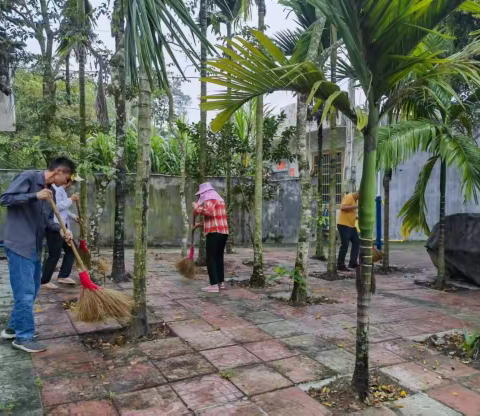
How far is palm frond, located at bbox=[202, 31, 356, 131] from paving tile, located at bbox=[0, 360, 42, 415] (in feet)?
8.33

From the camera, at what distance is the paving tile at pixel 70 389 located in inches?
118

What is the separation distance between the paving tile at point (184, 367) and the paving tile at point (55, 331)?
48.9 inches

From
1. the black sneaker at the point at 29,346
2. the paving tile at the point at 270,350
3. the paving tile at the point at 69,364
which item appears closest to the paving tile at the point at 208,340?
the paving tile at the point at 270,350

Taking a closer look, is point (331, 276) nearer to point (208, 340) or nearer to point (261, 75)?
point (208, 340)

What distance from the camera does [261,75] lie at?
315 centimetres

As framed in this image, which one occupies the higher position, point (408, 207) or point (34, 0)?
point (34, 0)

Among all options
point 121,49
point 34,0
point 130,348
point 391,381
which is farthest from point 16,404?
point 34,0

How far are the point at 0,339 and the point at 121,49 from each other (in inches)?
160

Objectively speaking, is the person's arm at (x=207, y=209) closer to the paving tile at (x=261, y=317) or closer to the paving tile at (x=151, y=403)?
the paving tile at (x=261, y=317)

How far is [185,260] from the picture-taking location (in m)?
7.19

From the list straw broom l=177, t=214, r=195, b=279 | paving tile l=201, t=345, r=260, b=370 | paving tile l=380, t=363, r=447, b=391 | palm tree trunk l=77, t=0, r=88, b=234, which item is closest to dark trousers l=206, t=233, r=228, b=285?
straw broom l=177, t=214, r=195, b=279

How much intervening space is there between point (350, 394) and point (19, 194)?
126 inches

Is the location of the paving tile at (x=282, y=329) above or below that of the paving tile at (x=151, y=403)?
above

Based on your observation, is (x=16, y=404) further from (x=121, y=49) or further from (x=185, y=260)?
(x=121, y=49)
